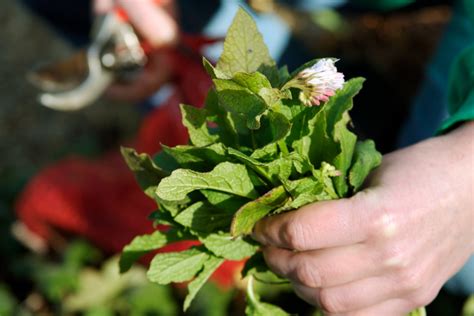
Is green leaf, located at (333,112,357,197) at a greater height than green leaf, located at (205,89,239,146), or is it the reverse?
green leaf, located at (205,89,239,146)

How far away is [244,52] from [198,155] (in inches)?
4.4

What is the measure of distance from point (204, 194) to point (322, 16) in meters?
1.65

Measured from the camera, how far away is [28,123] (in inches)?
94.6

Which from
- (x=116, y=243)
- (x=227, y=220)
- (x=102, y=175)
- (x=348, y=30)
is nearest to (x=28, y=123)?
(x=102, y=175)

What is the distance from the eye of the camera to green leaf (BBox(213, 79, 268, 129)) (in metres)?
0.60

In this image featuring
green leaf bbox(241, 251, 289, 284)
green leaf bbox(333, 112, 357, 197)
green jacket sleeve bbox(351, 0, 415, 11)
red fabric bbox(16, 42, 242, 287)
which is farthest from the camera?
red fabric bbox(16, 42, 242, 287)

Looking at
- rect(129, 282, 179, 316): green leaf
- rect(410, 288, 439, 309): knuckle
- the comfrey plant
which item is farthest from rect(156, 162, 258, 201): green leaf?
rect(129, 282, 179, 316): green leaf

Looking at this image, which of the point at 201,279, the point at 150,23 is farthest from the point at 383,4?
the point at 201,279

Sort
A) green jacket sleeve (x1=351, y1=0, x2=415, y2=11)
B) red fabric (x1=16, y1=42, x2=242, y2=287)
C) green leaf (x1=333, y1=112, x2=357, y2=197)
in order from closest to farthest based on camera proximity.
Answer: green leaf (x1=333, y1=112, x2=357, y2=197)
green jacket sleeve (x1=351, y1=0, x2=415, y2=11)
red fabric (x1=16, y1=42, x2=242, y2=287)

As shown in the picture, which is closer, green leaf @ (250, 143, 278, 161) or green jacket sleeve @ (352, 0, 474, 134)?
green leaf @ (250, 143, 278, 161)

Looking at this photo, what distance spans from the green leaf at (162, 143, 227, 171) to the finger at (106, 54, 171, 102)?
74cm

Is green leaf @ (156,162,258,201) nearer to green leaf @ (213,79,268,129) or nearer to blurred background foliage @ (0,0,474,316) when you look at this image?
green leaf @ (213,79,268,129)

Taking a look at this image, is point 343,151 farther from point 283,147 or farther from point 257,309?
point 257,309

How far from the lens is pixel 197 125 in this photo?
0.70 m
